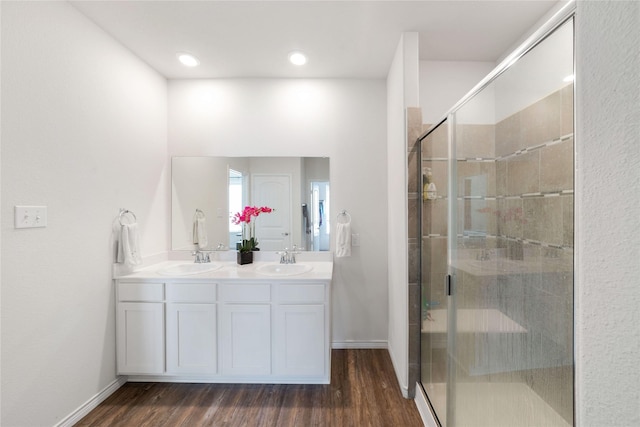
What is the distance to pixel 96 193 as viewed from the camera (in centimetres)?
198

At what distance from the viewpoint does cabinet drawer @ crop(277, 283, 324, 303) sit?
2129 millimetres

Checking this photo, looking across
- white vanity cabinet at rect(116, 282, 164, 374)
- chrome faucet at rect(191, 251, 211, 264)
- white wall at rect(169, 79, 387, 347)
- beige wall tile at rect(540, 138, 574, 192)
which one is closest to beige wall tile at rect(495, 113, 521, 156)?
beige wall tile at rect(540, 138, 574, 192)

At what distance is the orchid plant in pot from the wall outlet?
4.41 ft

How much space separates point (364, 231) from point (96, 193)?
210cm

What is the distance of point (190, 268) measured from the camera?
8.35ft

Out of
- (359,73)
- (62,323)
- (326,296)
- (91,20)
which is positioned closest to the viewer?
(62,323)


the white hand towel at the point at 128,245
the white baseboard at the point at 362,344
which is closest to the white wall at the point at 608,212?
the white baseboard at the point at 362,344

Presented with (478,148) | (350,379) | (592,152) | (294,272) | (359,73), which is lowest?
(350,379)

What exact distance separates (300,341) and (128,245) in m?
1.44

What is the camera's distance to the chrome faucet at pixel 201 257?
2.68 metres

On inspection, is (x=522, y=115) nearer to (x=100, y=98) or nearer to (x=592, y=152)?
(x=592, y=152)

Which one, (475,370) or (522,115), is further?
(475,370)

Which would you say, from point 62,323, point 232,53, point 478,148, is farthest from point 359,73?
point 62,323

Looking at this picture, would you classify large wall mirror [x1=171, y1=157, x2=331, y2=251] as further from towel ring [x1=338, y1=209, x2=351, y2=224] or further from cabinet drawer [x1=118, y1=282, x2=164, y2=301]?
cabinet drawer [x1=118, y1=282, x2=164, y2=301]
